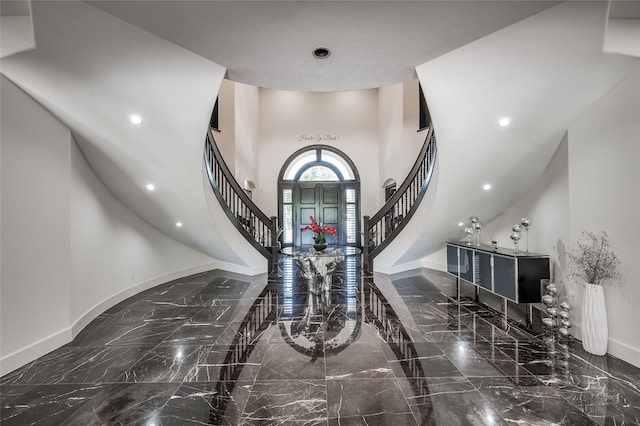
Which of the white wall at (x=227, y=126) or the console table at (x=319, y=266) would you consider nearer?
the console table at (x=319, y=266)

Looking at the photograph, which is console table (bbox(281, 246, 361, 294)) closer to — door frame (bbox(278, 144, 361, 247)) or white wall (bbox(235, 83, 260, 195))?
white wall (bbox(235, 83, 260, 195))

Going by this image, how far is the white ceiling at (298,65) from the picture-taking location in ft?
6.95

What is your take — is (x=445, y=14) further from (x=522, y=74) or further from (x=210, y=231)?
(x=210, y=231)


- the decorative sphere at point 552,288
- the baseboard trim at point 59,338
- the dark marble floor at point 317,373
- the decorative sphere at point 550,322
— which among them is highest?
the decorative sphere at point 552,288

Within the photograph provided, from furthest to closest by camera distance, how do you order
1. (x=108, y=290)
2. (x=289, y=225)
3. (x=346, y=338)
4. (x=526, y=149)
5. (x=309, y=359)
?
(x=289, y=225)
(x=108, y=290)
(x=526, y=149)
(x=346, y=338)
(x=309, y=359)

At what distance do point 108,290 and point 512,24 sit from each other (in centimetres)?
552

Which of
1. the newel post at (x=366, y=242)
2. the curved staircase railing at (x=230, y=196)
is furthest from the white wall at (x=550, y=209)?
the curved staircase railing at (x=230, y=196)

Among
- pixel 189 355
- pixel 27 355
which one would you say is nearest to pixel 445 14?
pixel 189 355

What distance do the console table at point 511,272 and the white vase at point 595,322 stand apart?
58 centimetres

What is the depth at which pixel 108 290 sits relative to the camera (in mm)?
4023

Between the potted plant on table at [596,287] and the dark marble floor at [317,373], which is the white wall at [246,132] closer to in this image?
the dark marble floor at [317,373]

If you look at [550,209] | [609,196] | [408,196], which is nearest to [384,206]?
[408,196]

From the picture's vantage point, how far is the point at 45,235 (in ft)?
9.25

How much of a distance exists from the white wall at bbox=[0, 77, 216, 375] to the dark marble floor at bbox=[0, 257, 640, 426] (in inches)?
12.3
